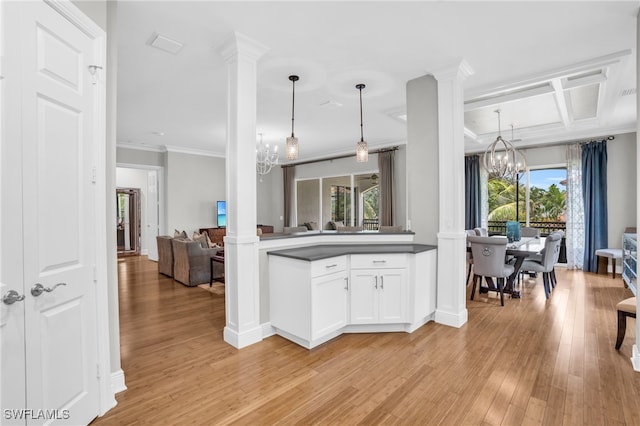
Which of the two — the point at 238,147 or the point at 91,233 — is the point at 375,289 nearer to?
the point at 238,147

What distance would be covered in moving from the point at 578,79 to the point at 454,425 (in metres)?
4.27

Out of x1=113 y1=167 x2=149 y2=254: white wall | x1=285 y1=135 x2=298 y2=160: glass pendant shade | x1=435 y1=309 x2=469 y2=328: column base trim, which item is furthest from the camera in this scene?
x1=113 y1=167 x2=149 y2=254: white wall

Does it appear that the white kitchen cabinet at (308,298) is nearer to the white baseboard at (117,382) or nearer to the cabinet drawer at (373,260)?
the cabinet drawer at (373,260)

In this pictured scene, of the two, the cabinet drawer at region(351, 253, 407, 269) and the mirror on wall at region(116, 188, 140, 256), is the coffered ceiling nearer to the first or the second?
the cabinet drawer at region(351, 253, 407, 269)

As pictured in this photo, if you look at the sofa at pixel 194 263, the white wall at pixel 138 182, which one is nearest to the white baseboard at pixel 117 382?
the sofa at pixel 194 263

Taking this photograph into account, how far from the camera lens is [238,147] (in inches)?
116

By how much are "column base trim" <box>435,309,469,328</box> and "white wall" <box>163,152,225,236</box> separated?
6.78 meters

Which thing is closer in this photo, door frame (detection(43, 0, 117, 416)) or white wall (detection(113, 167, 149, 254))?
door frame (detection(43, 0, 117, 416))

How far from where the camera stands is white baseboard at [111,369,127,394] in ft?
7.16

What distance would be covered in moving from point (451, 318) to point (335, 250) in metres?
1.51

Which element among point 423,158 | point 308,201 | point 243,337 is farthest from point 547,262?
point 308,201

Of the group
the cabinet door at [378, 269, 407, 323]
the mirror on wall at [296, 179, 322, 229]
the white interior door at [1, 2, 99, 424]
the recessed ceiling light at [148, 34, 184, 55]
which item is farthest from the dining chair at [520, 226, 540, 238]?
the white interior door at [1, 2, 99, 424]

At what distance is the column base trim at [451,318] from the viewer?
3422mm

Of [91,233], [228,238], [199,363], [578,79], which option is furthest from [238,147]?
[578,79]
